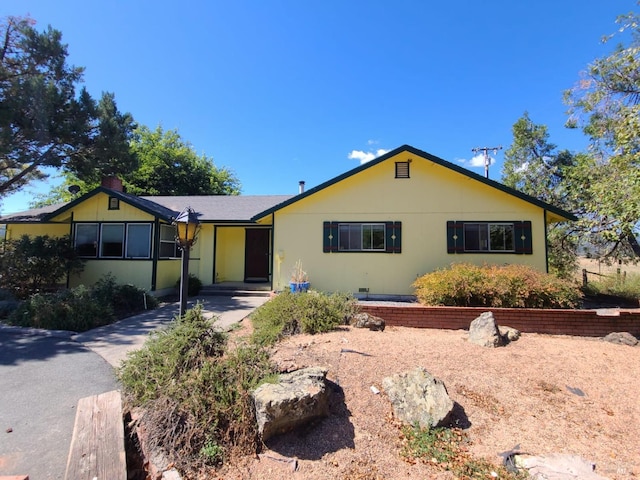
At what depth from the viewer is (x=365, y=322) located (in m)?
6.19

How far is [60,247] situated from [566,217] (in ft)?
50.4

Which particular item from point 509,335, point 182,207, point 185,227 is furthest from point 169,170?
point 509,335

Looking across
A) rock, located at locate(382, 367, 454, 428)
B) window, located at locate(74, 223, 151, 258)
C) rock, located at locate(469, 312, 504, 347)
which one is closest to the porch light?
rock, located at locate(382, 367, 454, 428)

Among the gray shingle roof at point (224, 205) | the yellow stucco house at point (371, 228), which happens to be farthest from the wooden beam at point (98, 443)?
the gray shingle roof at point (224, 205)

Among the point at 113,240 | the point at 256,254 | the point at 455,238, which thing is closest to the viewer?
the point at 455,238

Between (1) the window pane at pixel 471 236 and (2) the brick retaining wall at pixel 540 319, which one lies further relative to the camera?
(1) the window pane at pixel 471 236

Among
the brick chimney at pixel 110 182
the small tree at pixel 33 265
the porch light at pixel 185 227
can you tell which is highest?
the brick chimney at pixel 110 182

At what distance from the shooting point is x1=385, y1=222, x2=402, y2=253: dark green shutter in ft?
31.8

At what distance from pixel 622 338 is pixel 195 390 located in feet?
25.2

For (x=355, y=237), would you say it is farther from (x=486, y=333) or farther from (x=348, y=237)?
(x=486, y=333)

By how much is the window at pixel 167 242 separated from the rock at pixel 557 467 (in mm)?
10953

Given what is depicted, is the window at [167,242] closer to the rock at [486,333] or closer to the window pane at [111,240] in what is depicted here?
the window pane at [111,240]

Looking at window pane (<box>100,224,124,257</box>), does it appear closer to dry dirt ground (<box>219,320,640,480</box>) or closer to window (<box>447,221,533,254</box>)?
dry dirt ground (<box>219,320,640,480</box>)

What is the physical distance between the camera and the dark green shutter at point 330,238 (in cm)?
994
